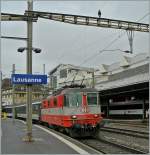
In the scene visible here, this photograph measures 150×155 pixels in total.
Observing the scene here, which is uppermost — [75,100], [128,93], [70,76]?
[70,76]

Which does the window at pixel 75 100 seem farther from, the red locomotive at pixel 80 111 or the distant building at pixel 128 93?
the distant building at pixel 128 93

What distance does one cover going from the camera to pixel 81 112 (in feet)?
71.8

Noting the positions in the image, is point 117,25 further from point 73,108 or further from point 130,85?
point 130,85

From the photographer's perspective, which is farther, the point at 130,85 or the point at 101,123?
the point at 130,85

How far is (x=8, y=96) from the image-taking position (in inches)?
3691

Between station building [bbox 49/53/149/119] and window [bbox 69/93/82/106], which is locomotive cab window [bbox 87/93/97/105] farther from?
station building [bbox 49/53/149/119]

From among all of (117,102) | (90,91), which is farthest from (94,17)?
(117,102)

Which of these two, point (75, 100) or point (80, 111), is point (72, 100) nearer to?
point (75, 100)

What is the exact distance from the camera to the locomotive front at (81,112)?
2165 cm

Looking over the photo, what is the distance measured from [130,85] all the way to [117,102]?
15.5 meters

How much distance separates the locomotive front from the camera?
71.0ft

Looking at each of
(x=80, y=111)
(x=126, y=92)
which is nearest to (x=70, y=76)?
(x=126, y=92)

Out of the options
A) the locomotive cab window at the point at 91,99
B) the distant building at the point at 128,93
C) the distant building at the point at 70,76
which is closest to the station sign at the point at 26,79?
the locomotive cab window at the point at 91,99

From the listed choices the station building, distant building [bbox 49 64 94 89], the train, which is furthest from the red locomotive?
distant building [bbox 49 64 94 89]
